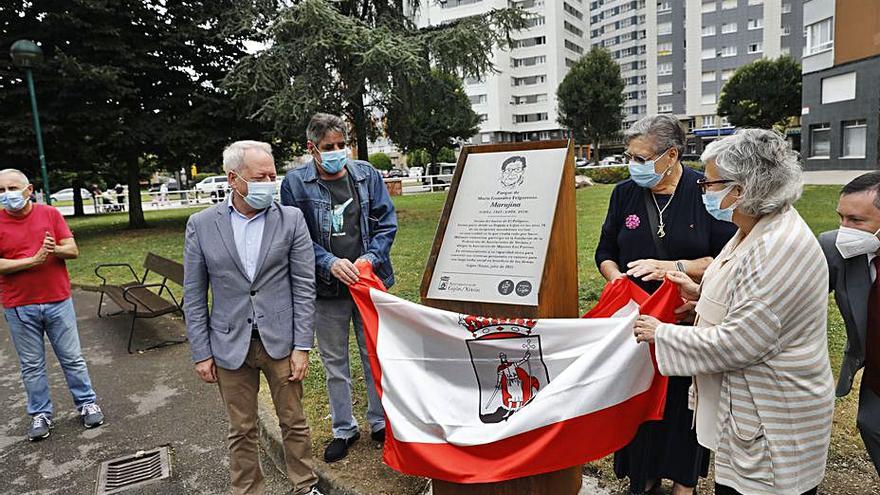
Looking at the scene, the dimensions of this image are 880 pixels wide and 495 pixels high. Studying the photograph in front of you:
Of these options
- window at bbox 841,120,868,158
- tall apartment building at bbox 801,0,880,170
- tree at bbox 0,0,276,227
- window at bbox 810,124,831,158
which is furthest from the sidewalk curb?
window at bbox 810,124,831,158

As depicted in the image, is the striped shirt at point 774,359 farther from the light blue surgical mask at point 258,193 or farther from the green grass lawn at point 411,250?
the light blue surgical mask at point 258,193

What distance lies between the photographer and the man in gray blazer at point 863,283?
7.36 ft

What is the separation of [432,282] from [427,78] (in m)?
15.3

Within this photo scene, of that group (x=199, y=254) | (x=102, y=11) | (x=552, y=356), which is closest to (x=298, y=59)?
(x=102, y=11)

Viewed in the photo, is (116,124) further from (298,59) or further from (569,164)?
(569,164)

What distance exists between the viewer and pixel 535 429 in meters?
2.54

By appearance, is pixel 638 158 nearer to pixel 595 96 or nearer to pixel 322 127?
pixel 322 127

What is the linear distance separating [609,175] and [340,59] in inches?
697

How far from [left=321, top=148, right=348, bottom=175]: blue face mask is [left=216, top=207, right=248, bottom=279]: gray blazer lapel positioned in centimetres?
75

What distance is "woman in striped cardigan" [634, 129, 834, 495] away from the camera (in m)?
1.93

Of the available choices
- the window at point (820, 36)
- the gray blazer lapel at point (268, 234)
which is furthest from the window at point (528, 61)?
the gray blazer lapel at point (268, 234)

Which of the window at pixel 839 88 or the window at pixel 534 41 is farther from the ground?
the window at pixel 534 41

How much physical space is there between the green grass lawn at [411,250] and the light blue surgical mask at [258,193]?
1.88m

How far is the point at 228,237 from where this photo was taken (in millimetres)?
3008
